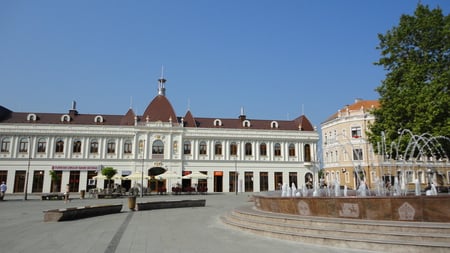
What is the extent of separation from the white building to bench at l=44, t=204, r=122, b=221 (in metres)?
26.3

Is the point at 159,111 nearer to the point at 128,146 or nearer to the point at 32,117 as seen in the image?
the point at 128,146

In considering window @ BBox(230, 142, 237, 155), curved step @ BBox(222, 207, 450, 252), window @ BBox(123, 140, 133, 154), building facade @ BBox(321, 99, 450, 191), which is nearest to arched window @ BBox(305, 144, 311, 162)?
building facade @ BBox(321, 99, 450, 191)

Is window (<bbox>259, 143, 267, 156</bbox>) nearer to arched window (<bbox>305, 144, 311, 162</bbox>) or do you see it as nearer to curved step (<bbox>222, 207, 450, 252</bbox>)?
arched window (<bbox>305, 144, 311, 162</bbox>)

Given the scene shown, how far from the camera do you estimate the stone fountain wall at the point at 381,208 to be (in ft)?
31.2

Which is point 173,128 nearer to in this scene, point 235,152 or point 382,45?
point 235,152

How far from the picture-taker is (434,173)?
4891 centimetres

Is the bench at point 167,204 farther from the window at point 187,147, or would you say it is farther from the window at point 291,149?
the window at point 291,149

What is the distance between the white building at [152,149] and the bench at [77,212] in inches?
1037

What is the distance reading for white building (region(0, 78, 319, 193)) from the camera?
4409 cm

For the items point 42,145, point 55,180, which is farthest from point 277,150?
point 42,145

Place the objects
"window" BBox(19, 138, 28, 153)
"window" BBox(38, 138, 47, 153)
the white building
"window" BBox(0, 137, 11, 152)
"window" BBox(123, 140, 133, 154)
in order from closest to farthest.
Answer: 1. "window" BBox(0, 137, 11, 152)
2. the white building
3. "window" BBox(19, 138, 28, 153)
4. "window" BBox(38, 138, 47, 153)
5. "window" BBox(123, 140, 133, 154)

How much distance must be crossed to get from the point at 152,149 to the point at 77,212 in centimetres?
3098

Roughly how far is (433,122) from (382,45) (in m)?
7.29

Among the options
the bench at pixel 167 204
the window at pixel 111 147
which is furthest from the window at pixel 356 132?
the window at pixel 111 147
